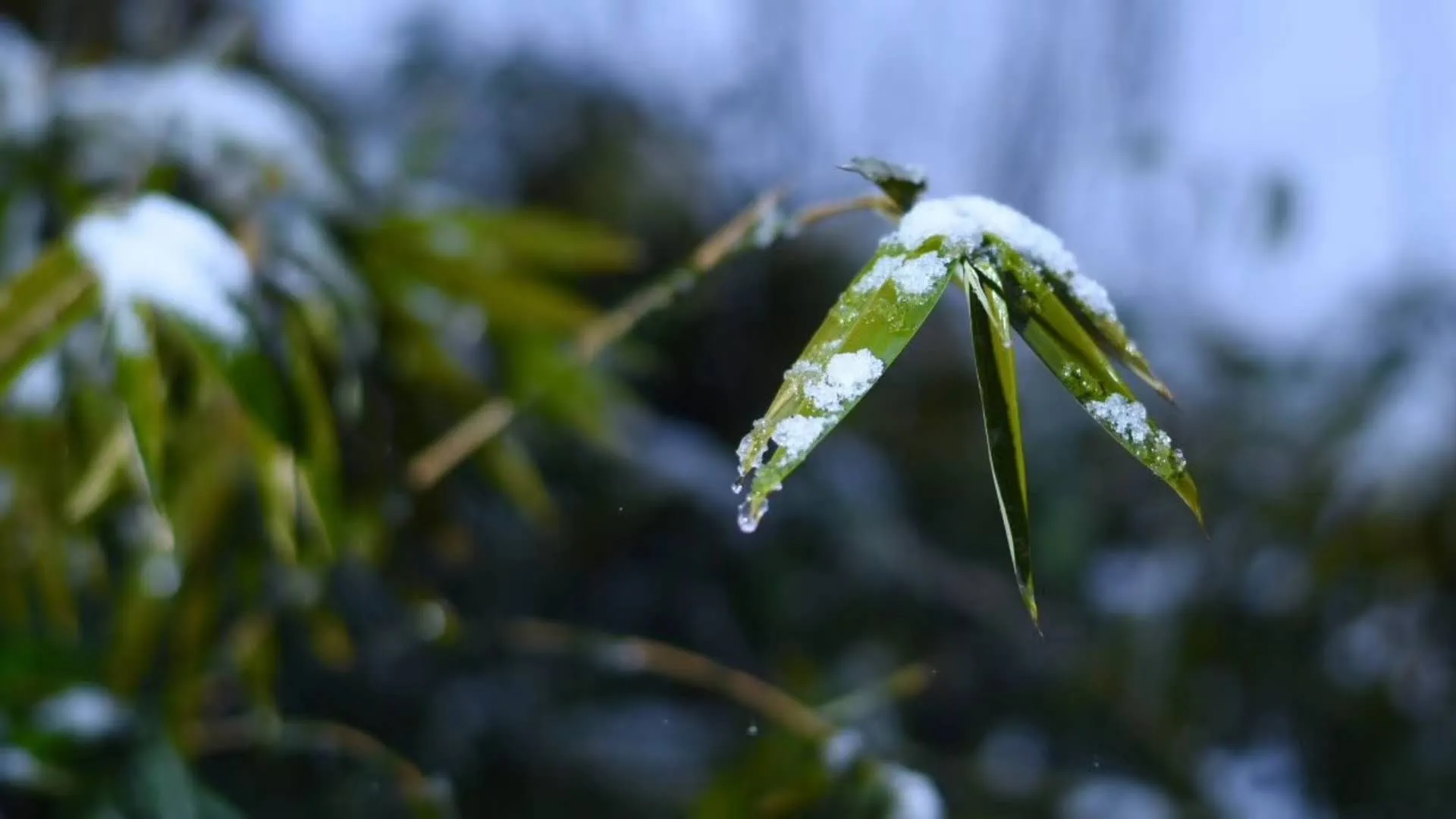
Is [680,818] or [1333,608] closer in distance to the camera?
[680,818]

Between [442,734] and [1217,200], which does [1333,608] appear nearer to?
[1217,200]

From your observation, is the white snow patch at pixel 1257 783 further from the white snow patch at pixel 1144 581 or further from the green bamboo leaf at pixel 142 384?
the green bamboo leaf at pixel 142 384

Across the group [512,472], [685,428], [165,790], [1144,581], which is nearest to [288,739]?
[165,790]

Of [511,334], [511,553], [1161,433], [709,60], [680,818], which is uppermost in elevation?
[709,60]

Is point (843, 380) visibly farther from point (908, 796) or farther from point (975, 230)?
point (908, 796)

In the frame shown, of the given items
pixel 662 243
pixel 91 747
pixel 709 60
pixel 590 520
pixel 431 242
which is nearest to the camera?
pixel 91 747

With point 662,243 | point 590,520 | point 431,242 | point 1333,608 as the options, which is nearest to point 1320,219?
point 1333,608

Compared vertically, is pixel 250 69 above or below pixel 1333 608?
above

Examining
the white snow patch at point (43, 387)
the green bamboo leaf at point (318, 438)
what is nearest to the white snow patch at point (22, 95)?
the white snow patch at point (43, 387)
